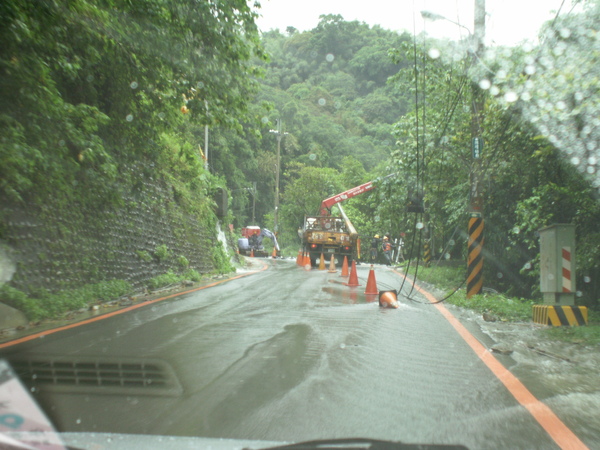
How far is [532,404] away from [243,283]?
38.9ft

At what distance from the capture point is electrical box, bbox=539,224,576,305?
9.01 metres

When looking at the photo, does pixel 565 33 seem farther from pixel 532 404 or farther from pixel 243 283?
pixel 243 283

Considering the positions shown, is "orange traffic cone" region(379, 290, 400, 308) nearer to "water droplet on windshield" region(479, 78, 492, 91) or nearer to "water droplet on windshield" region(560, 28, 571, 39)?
"water droplet on windshield" region(479, 78, 492, 91)

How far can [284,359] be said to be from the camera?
238 inches

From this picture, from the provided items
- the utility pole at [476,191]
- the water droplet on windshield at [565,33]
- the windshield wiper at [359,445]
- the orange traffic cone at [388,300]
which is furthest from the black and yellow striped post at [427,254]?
the windshield wiper at [359,445]

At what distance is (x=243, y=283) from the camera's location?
16047 millimetres

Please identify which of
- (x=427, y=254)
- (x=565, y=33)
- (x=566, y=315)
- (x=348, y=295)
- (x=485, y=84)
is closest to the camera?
(x=566, y=315)

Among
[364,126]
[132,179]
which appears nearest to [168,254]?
[132,179]

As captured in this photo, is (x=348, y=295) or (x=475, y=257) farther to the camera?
(x=348, y=295)

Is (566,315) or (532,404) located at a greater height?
(566,315)

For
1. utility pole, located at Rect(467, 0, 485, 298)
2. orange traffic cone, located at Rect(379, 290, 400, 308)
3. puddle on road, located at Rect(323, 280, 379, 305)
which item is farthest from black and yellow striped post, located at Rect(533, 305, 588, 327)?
utility pole, located at Rect(467, 0, 485, 298)

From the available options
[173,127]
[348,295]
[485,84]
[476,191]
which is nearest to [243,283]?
[348,295]

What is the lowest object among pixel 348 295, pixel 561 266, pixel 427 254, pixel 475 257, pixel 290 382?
pixel 290 382

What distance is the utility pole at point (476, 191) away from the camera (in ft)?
41.2
